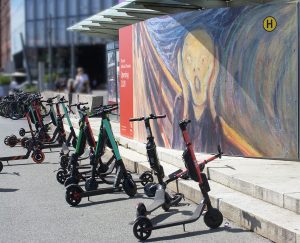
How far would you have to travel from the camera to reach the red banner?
492 inches

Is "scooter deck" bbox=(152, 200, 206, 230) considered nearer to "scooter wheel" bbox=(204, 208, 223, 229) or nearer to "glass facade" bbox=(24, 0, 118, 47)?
"scooter wheel" bbox=(204, 208, 223, 229)

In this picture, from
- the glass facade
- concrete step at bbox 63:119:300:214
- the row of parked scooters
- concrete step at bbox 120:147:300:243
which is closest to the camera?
concrete step at bbox 120:147:300:243

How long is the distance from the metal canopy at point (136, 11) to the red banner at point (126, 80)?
2.12 feet

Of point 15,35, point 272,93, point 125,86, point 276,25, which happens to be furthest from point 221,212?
point 15,35

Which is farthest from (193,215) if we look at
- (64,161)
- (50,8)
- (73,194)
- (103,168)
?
(50,8)

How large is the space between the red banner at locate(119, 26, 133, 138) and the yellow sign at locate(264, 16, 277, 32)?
396cm

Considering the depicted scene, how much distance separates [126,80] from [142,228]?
6.98 m

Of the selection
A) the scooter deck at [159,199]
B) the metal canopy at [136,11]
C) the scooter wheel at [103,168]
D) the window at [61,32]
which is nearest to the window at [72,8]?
the window at [61,32]

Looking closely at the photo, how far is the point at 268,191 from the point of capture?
22.5ft

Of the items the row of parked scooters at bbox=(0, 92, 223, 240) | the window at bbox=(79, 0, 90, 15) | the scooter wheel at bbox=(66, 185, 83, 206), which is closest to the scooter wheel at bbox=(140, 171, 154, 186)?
the row of parked scooters at bbox=(0, 92, 223, 240)

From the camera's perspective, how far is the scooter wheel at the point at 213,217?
20.7 ft

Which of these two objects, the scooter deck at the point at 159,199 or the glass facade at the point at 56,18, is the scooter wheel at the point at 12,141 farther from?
the glass facade at the point at 56,18

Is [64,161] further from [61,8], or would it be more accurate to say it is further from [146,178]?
[61,8]

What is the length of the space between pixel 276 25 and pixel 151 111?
331 centimetres
